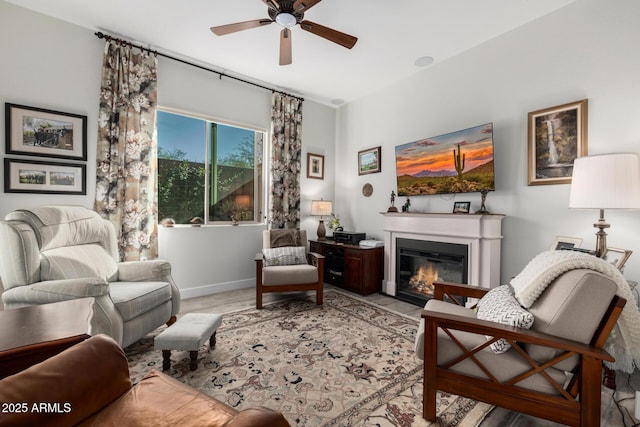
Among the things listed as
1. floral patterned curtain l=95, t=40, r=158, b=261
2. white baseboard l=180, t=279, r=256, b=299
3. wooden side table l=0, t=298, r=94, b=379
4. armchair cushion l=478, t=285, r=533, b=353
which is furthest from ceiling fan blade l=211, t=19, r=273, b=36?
white baseboard l=180, t=279, r=256, b=299

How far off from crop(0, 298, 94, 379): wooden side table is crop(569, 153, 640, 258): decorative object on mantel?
9.80ft

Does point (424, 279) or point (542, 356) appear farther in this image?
point (424, 279)

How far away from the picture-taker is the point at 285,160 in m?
4.27

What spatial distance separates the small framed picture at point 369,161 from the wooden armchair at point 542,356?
10.0ft

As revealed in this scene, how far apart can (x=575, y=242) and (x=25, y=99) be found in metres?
5.12

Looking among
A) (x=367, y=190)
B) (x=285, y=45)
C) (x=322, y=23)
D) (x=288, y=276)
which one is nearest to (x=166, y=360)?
(x=288, y=276)

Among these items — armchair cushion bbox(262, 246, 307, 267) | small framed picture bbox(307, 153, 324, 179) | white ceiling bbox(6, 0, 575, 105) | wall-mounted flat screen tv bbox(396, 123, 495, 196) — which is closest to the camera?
white ceiling bbox(6, 0, 575, 105)

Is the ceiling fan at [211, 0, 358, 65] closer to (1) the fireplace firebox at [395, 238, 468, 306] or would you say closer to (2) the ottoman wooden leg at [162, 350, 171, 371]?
(1) the fireplace firebox at [395, 238, 468, 306]

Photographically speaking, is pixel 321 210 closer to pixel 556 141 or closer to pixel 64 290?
pixel 556 141

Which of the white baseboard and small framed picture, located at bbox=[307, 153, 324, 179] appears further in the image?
small framed picture, located at bbox=[307, 153, 324, 179]

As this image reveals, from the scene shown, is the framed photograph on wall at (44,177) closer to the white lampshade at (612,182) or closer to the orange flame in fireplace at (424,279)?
the orange flame in fireplace at (424,279)

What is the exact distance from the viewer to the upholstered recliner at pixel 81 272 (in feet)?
5.94

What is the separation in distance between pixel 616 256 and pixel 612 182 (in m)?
0.71

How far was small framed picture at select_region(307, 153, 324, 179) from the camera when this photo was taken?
4.62 metres
